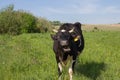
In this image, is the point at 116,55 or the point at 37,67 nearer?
the point at 37,67

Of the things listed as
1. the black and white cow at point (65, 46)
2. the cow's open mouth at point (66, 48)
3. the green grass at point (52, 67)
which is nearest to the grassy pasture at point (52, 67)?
the green grass at point (52, 67)

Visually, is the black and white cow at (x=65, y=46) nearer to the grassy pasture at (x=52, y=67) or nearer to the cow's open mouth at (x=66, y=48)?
the cow's open mouth at (x=66, y=48)

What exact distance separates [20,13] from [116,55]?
103ft

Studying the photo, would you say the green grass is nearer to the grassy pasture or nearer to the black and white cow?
the grassy pasture

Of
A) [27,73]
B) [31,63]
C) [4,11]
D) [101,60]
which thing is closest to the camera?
[27,73]

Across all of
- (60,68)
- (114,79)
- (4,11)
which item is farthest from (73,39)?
(4,11)

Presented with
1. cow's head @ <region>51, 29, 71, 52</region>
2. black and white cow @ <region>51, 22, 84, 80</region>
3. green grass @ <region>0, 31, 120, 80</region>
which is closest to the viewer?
cow's head @ <region>51, 29, 71, 52</region>

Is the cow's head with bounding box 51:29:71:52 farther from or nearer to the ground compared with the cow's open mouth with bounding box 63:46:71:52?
farther from the ground

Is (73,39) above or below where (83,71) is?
above

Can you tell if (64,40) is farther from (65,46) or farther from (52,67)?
(52,67)

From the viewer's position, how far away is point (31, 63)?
12.4 meters

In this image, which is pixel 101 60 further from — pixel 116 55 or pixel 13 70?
pixel 13 70

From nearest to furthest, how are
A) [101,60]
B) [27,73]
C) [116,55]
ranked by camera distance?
[27,73] < [101,60] < [116,55]

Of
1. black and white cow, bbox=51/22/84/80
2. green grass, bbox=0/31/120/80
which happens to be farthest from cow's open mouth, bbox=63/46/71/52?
green grass, bbox=0/31/120/80
